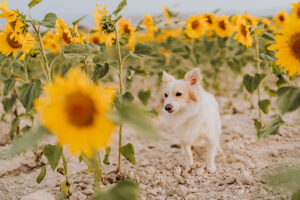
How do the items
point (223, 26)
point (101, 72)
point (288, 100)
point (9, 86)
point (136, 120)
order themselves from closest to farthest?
1. point (136, 120)
2. point (288, 100)
3. point (101, 72)
4. point (9, 86)
5. point (223, 26)

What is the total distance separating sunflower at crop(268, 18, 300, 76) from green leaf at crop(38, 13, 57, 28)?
1.13 m

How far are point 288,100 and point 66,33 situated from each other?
1.40 m

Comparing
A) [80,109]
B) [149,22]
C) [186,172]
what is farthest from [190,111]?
[149,22]

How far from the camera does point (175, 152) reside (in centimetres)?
299

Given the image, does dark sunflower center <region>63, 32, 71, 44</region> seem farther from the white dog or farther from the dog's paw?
the dog's paw

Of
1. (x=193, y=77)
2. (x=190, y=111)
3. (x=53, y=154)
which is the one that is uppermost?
(x=193, y=77)

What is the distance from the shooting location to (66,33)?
184cm

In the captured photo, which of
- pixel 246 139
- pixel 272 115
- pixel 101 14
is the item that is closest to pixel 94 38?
pixel 101 14

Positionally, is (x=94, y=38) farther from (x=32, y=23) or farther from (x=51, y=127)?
(x=51, y=127)

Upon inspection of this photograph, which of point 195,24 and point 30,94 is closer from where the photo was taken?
point 30,94

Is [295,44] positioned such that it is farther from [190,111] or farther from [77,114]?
[190,111]

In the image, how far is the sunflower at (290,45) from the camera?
1261mm

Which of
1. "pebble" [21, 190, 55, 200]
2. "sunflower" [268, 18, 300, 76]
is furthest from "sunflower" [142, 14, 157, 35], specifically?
"sunflower" [268, 18, 300, 76]

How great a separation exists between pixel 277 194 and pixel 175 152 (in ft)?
4.16
